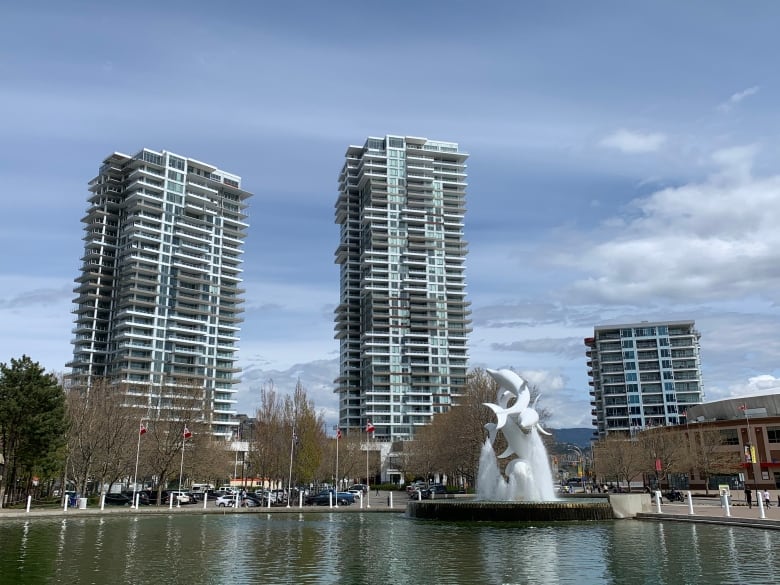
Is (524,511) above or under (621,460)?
under

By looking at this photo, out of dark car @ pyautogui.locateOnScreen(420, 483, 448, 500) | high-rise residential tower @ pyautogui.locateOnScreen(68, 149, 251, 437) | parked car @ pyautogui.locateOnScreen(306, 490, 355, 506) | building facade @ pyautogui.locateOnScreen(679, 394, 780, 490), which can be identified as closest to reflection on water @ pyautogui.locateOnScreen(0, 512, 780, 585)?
parked car @ pyautogui.locateOnScreen(306, 490, 355, 506)

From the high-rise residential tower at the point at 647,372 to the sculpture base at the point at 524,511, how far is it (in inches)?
5380

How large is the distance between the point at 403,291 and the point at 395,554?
157 meters

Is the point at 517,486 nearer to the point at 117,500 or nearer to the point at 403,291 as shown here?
the point at 117,500

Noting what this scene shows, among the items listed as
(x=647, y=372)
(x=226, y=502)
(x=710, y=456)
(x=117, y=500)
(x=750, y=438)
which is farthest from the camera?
(x=647, y=372)

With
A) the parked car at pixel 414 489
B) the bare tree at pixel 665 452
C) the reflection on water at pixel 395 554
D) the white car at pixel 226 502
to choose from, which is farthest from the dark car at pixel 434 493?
the reflection on water at pixel 395 554

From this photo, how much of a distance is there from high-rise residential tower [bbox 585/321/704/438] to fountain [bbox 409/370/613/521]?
132021 mm

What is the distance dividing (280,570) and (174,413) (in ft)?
179

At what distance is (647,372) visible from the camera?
6678 inches

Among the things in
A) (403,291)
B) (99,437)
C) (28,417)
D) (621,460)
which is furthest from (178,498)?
(403,291)

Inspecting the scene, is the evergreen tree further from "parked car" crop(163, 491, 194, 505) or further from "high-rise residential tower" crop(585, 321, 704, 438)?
"high-rise residential tower" crop(585, 321, 704, 438)

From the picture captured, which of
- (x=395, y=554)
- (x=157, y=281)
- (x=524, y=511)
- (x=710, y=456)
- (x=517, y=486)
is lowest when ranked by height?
(x=395, y=554)

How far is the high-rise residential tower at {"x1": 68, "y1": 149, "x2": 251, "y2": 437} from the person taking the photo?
156625 millimetres

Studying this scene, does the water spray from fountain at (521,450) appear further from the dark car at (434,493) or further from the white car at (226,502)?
the dark car at (434,493)
